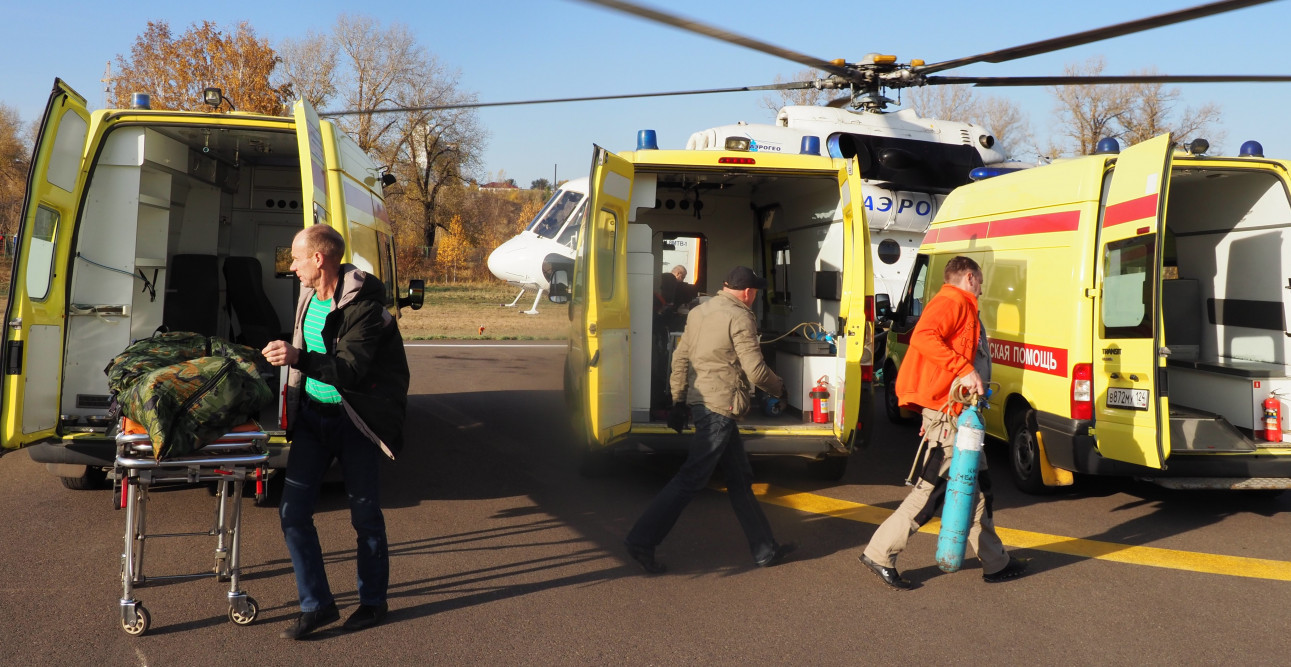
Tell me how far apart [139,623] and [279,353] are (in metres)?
1.44

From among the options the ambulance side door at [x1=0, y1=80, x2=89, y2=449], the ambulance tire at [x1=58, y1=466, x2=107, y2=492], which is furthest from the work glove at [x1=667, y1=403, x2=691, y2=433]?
the ambulance tire at [x1=58, y1=466, x2=107, y2=492]

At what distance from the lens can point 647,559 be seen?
495cm

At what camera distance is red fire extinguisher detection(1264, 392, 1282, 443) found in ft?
21.3

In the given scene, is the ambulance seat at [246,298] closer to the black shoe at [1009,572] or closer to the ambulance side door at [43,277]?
the ambulance side door at [43,277]

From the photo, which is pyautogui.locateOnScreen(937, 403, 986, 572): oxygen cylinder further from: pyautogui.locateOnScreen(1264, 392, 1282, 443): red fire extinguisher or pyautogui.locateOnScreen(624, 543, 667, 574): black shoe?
pyautogui.locateOnScreen(1264, 392, 1282, 443): red fire extinguisher

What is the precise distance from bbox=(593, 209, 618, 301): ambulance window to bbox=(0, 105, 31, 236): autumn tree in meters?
46.3

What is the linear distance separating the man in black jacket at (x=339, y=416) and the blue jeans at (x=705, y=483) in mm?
1451

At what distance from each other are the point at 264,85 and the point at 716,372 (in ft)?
107

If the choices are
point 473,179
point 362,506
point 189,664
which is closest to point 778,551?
point 362,506

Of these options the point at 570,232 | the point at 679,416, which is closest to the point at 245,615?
the point at 679,416

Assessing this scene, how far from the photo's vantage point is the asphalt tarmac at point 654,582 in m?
3.95

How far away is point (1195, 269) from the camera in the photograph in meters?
8.02

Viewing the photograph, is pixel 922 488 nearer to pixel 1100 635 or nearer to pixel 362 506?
pixel 1100 635

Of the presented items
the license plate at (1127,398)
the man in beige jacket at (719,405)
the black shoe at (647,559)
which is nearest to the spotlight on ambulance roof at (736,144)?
the man in beige jacket at (719,405)
